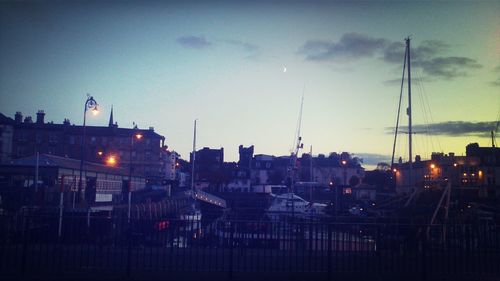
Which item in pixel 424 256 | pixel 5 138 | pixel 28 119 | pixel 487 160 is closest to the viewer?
pixel 424 256

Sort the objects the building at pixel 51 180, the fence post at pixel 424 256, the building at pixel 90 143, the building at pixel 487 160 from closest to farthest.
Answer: the fence post at pixel 424 256, the building at pixel 51 180, the building at pixel 487 160, the building at pixel 90 143

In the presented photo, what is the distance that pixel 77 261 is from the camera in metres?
12.0

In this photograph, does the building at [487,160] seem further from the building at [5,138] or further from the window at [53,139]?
the window at [53,139]

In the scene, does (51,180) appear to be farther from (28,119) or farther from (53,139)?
(28,119)

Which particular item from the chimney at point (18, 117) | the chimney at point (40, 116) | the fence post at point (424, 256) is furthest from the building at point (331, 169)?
the fence post at point (424, 256)

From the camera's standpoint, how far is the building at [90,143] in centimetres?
7988

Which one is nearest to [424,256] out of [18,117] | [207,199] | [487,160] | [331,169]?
[207,199]

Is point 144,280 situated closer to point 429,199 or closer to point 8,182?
→ point 429,199

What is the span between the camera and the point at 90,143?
87.8m

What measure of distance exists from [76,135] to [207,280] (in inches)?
3336

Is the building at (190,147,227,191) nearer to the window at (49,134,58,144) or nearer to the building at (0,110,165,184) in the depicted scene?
the building at (0,110,165,184)

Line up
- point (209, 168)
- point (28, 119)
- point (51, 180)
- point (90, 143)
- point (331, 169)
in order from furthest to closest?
point (331, 169) → point (209, 168) → point (90, 143) → point (28, 119) → point (51, 180)

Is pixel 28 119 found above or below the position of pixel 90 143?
above

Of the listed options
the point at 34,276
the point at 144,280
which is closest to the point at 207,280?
the point at 144,280
